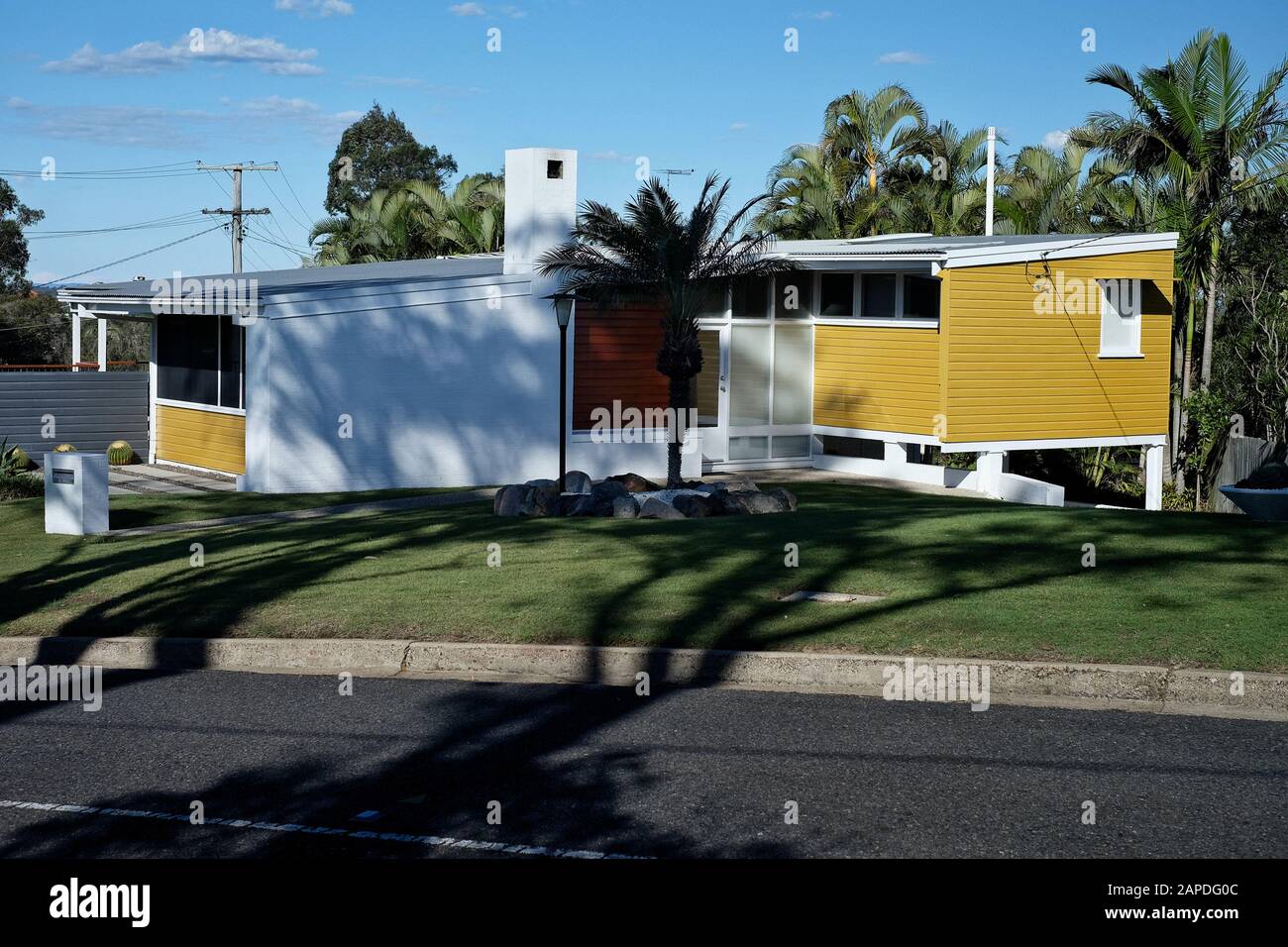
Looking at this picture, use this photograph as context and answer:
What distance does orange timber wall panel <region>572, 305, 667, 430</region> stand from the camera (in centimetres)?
2114

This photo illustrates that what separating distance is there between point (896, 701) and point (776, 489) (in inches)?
349

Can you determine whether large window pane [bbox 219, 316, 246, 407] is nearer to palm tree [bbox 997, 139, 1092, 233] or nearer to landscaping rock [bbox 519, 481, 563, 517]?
landscaping rock [bbox 519, 481, 563, 517]

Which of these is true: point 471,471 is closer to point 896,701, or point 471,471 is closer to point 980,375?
point 980,375

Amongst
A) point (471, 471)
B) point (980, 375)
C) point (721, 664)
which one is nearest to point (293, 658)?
point (721, 664)

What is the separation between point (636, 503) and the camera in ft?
51.8

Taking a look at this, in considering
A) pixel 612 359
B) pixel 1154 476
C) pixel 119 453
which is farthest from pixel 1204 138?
pixel 119 453

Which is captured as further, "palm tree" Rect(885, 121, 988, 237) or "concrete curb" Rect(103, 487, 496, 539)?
"palm tree" Rect(885, 121, 988, 237)

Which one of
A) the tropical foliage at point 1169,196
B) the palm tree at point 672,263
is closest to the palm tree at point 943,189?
the tropical foliage at point 1169,196

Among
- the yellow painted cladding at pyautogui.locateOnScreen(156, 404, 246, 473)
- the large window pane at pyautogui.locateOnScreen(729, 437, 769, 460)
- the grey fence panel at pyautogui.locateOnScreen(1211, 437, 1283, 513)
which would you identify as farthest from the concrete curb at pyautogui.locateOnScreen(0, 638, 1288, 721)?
the grey fence panel at pyautogui.locateOnScreen(1211, 437, 1283, 513)

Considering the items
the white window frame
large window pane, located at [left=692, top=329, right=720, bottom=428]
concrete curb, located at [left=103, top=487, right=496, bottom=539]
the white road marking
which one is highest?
the white window frame

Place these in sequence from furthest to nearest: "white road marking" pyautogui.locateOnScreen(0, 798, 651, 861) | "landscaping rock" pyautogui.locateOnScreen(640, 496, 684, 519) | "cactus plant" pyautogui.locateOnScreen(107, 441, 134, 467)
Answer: "cactus plant" pyautogui.locateOnScreen(107, 441, 134, 467) → "landscaping rock" pyautogui.locateOnScreen(640, 496, 684, 519) → "white road marking" pyautogui.locateOnScreen(0, 798, 651, 861)

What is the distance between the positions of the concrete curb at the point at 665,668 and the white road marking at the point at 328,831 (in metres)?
2.86

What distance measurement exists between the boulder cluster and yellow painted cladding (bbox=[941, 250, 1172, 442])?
578 centimetres

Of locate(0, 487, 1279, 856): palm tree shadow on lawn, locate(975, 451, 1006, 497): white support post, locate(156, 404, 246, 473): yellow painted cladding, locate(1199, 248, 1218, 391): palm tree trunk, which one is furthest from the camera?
locate(1199, 248, 1218, 391): palm tree trunk
